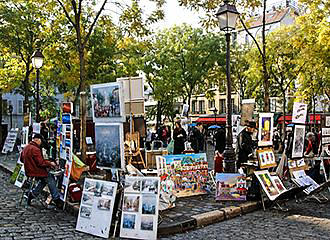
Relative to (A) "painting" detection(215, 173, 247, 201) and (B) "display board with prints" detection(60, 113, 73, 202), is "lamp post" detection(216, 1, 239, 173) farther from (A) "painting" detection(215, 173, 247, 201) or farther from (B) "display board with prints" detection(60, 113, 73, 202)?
(B) "display board with prints" detection(60, 113, 73, 202)

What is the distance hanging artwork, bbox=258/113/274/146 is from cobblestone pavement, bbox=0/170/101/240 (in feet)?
15.0

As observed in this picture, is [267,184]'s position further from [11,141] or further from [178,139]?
[11,141]

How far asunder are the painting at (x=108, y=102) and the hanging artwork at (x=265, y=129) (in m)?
3.52

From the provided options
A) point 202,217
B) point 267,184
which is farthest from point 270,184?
point 202,217

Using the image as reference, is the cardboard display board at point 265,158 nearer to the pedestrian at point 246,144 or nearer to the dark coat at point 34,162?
the pedestrian at point 246,144

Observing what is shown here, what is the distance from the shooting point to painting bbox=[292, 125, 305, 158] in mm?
9531

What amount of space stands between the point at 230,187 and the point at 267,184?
856 millimetres

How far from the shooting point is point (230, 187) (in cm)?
879

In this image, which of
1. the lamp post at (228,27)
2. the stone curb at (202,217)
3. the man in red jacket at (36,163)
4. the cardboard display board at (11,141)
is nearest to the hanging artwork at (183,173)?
the lamp post at (228,27)

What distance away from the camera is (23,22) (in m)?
20.3

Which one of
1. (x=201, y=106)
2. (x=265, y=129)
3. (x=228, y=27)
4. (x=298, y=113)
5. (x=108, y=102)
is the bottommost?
(x=265, y=129)

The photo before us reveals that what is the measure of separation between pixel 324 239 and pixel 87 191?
4130 mm

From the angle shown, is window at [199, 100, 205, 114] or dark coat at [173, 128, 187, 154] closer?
dark coat at [173, 128, 187, 154]

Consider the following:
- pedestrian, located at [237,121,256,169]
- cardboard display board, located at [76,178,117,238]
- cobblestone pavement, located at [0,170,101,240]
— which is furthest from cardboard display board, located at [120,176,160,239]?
pedestrian, located at [237,121,256,169]
